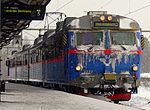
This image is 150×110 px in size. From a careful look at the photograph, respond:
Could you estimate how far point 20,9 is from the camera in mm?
16484

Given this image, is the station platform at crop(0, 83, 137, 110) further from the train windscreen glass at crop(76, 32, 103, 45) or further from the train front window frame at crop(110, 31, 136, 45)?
the train front window frame at crop(110, 31, 136, 45)

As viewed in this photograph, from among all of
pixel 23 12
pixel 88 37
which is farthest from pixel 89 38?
pixel 23 12

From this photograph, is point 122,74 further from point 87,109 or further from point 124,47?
point 87,109

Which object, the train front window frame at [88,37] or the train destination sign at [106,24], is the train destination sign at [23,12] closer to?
the train front window frame at [88,37]

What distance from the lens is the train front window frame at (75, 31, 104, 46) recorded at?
1696 cm

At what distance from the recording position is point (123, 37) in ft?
56.6

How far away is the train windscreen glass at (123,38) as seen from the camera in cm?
1719

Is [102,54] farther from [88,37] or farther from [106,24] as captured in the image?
[106,24]

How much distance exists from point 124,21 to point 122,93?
2.77 metres

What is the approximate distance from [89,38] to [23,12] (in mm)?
2663

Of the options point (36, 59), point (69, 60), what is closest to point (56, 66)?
point (69, 60)

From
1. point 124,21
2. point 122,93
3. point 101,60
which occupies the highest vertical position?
point 124,21

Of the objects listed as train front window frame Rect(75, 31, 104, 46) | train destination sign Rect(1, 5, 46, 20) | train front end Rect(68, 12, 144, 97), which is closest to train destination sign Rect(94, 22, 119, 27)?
train front end Rect(68, 12, 144, 97)

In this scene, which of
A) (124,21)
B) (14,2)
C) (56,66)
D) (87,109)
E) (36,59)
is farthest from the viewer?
(36,59)
